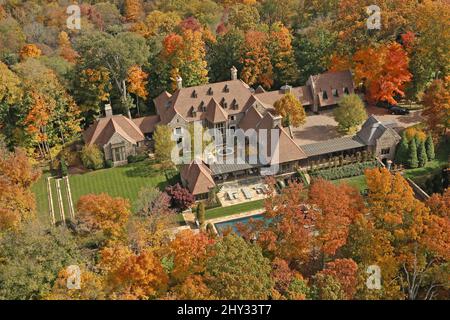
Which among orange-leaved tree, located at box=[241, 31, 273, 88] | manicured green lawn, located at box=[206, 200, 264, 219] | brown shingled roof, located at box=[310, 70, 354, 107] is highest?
orange-leaved tree, located at box=[241, 31, 273, 88]

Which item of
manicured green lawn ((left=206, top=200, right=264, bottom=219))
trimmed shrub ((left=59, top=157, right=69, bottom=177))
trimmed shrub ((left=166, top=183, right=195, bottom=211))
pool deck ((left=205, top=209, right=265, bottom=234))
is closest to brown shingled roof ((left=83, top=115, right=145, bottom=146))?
trimmed shrub ((left=59, top=157, right=69, bottom=177))

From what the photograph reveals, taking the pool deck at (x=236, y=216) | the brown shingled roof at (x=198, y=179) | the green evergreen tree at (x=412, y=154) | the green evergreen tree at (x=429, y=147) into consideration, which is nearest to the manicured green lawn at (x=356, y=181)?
the green evergreen tree at (x=412, y=154)

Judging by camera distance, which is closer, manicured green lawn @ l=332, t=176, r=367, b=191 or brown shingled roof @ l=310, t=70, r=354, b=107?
manicured green lawn @ l=332, t=176, r=367, b=191

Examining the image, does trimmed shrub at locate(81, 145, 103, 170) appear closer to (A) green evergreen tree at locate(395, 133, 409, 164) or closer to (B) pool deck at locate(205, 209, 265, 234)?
(B) pool deck at locate(205, 209, 265, 234)
